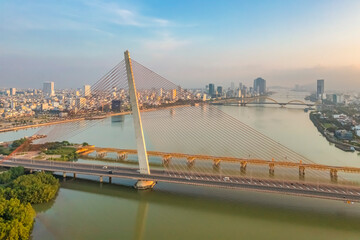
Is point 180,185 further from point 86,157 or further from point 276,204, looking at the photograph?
point 86,157

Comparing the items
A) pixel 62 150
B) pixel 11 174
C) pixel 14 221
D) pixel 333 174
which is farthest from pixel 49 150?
pixel 333 174

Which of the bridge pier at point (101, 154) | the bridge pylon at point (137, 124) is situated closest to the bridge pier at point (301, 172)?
the bridge pylon at point (137, 124)

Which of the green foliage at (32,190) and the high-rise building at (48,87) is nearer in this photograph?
the green foliage at (32,190)

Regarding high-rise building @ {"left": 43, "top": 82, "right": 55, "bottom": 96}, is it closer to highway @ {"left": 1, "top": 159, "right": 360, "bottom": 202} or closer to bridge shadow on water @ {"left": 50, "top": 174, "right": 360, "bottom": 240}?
highway @ {"left": 1, "top": 159, "right": 360, "bottom": 202}

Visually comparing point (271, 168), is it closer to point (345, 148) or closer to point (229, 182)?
point (229, 182)

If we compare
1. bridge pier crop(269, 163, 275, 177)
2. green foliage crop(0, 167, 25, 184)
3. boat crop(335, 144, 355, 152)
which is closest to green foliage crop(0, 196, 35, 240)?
green foliage crop(0, 167, 25, 184)

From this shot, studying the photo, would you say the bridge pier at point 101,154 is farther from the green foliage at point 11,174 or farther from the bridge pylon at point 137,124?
the bridge pylon at point 137,124

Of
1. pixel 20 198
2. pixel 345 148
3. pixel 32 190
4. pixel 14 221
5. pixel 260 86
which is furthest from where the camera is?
pixel 260 86
